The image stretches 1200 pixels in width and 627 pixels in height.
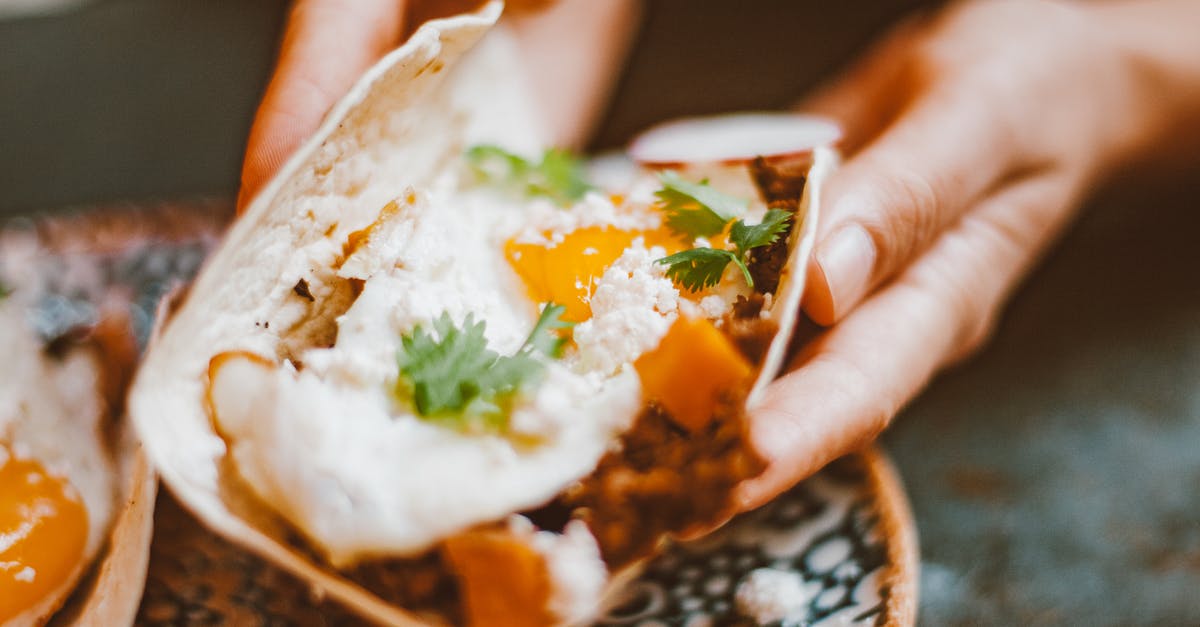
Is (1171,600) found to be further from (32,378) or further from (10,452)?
(32,378)

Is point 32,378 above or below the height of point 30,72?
above

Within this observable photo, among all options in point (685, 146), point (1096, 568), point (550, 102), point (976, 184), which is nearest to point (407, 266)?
point (685, 146)

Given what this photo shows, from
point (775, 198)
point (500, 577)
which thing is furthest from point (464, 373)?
point (775, 198)

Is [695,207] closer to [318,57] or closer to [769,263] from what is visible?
[769,263]

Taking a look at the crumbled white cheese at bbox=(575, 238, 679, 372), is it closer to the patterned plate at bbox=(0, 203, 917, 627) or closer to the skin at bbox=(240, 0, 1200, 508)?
the skin at bbox=(240, 0, 1200, 508)

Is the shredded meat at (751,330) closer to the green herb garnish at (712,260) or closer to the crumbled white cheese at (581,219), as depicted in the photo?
the green herb garnish at (712,260)

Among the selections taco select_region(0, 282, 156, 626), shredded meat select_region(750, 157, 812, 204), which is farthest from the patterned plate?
shredded meat select_region(750, 157, 812, 204)
